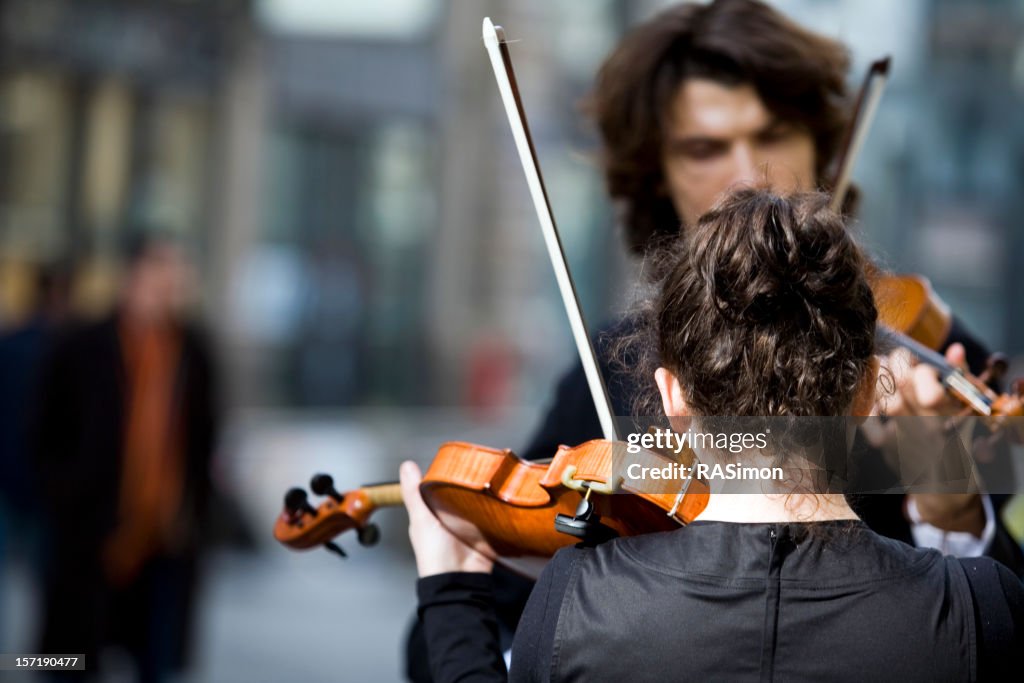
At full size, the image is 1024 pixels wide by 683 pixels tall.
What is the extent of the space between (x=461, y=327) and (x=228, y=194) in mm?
2839

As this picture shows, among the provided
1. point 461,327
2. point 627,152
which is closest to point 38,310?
point 627,152

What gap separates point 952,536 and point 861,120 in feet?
2.29

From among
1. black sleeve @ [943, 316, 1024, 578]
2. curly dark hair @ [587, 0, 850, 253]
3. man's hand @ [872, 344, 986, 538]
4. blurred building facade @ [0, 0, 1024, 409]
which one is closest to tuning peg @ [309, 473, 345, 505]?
curly dark hair @ [587, 0, 850, 253]

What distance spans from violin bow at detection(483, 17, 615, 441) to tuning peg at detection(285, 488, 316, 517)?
0.58 metres

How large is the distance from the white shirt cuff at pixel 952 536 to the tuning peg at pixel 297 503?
852mm

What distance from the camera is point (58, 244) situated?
11.1 meters

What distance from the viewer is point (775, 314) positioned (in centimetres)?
139

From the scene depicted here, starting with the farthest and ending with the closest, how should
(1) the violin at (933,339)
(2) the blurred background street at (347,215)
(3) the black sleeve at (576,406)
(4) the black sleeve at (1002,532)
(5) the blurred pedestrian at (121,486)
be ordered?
(2) the blurred background street at (347,215) → (5) the blurred pedestrian at (121,486) → (3) the black sleeve at (576,406) → (4) the black sleeve at (1002,532) → (1) the violin at (933,339)

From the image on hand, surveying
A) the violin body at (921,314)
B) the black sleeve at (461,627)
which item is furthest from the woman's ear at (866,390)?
the black sleeve at (461,627)

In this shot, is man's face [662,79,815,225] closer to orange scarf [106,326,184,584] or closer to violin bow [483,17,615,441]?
violin bow [483,17,615,441]

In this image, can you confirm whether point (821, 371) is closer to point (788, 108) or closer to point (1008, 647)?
point (1008, 647)

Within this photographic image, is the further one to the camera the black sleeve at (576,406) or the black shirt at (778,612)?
the black sleeve at (576,406)

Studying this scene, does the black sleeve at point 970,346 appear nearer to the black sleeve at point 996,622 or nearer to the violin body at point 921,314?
the violin body at point 921,314

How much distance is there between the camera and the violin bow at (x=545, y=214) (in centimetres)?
158
